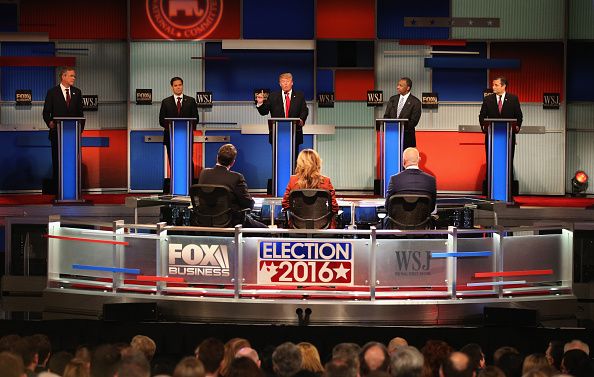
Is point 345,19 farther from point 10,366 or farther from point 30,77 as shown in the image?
point 10,366

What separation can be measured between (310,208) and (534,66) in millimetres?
6740

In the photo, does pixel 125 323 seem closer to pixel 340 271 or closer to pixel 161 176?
pixel 340 271

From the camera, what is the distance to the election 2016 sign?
796 cm

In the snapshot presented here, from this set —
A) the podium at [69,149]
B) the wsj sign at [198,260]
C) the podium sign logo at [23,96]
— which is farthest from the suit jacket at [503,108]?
the podium sign logo at [23,96]

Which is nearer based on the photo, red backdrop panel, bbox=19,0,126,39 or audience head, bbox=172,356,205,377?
audience head, bbox=172,356,205,377

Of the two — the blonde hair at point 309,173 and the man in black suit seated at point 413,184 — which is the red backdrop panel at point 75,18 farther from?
the man in black suit seated at point 413,184

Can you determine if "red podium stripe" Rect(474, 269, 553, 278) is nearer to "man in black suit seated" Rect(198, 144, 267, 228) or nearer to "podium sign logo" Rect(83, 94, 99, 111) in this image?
"man in black suit seated" Rect(198, 144, 267, 228)

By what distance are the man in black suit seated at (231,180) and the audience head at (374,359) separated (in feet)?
9.99

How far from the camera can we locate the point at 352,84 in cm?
1406

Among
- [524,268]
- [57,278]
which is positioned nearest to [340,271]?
[524,268]

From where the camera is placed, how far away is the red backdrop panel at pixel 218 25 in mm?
14070

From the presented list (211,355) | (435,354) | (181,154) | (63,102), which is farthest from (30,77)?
(435,354)

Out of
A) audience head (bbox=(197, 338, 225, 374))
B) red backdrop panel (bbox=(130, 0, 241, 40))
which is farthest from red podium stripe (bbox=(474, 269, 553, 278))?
red backdrop panel (bbox=(130, 0, 241, 40))

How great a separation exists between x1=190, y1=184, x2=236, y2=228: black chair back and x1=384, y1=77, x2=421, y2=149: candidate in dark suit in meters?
4.16
